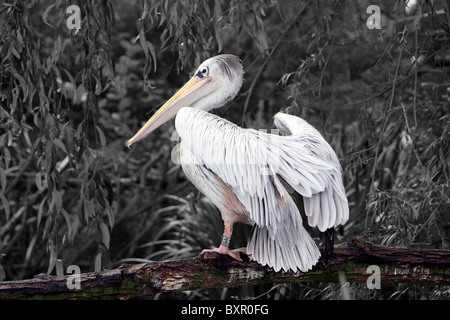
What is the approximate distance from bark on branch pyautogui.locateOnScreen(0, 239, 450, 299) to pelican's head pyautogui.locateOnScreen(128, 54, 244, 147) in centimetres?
46

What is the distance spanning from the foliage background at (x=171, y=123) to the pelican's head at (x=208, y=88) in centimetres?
24

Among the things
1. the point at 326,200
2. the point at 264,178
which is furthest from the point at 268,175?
the point at 326,200

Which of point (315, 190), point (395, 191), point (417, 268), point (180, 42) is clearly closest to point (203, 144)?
point (315, 190)

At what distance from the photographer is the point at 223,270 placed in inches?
84.4

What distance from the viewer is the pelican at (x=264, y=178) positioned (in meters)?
2.00

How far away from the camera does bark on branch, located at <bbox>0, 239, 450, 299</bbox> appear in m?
2.10

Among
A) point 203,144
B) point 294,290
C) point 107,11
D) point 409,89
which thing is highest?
point 107,11

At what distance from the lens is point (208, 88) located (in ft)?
7.34

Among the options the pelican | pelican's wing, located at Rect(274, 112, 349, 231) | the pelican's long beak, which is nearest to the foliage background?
the pelican's long beak

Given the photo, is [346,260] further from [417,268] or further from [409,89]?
[409,89]

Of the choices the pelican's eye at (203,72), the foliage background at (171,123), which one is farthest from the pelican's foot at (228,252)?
the pelican's eye at (203,72)

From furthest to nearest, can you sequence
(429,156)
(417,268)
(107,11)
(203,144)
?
(429,156)
(107,11)
(417,268)
(203,144)

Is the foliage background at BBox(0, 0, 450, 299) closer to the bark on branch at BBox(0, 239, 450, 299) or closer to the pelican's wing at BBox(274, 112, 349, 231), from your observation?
the bark on branch at BBox(0, 239, 450, 299)

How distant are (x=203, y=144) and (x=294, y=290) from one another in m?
2.23
